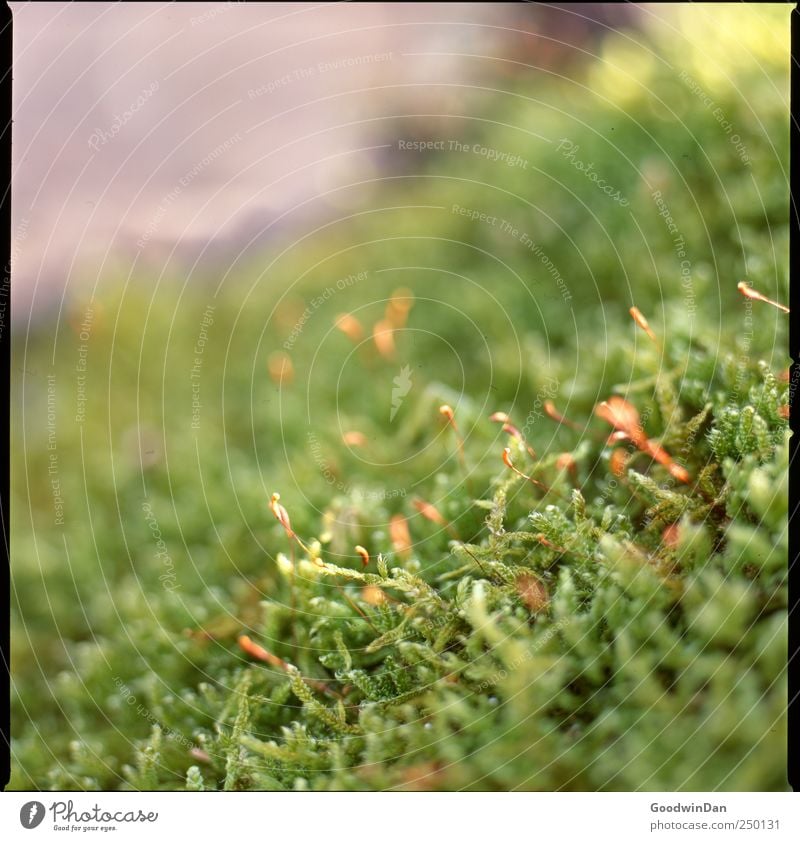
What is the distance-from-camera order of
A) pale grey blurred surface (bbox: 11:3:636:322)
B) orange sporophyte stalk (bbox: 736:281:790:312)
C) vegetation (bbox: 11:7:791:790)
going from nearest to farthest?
vegetation (bbox: 11:7:791:790) → orange sporophyte stalk (bbox: 736:281:790:312) → pale grey blurred surface (bbox: 11:3:636:322)

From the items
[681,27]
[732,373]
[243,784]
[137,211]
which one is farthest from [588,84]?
[243,784]

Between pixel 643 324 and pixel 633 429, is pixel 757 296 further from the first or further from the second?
pixel 633 429

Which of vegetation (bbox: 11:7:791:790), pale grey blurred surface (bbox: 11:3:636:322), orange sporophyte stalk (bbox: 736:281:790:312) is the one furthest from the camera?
pale grey blurred surface (bbox: 11:3:636:322)

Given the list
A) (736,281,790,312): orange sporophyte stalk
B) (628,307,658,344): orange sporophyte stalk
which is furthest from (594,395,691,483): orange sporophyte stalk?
(736,281,790,312): orange sporophyte stalk

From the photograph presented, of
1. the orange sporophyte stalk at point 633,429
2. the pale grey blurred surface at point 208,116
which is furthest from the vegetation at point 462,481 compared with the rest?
the pale grey blurred surface at point 208,116

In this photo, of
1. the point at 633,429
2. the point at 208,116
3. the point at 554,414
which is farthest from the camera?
the point at 208,116

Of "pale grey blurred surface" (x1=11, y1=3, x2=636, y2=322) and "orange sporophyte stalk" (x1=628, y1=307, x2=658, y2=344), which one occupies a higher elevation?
"pale grey blurred surface" (x1=11, y1=3, x2=636, y2=322)

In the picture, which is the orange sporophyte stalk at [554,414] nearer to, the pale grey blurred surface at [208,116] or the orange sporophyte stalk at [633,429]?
the orange sporophyte stalk at [633,429]

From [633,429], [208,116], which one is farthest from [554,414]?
[208,116]

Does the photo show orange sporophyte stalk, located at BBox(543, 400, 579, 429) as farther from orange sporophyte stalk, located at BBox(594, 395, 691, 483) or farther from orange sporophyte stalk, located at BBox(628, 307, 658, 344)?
orange sporophyte stalk, located at BBox(628, 307, 658, 344)
